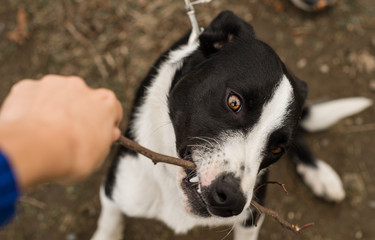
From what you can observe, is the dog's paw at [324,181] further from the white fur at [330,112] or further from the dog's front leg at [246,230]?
the dog's front leg at [246,230]

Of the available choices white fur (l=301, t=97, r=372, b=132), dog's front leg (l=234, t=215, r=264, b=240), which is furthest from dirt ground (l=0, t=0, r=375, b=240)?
dog's front leg (l=234, t=215, r=264, b=240)

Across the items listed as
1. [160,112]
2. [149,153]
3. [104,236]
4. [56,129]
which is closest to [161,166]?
[160,112]

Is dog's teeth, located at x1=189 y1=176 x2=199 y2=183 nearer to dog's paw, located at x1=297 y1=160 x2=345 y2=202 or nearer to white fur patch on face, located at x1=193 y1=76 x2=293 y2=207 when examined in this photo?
white fur patch on face, located at x1=193 y1=76 x2=293 y2=207

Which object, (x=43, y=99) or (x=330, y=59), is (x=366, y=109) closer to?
(x=330, y=59)

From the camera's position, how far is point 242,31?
2246mm

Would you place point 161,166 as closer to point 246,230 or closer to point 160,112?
point 160,112

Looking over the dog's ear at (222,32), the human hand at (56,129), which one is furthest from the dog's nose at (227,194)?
the dog's ear at (222,32)

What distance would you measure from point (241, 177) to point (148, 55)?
93.0 inches

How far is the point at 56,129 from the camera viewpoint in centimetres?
93

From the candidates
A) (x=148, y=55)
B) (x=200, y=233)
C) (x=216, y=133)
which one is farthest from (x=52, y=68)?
(x=216, y=133)

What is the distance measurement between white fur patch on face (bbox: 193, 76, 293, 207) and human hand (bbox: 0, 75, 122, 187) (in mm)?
734

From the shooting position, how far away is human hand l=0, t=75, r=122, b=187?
84 centimetres

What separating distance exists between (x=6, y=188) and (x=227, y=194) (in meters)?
1.11

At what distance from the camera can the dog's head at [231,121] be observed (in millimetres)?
1782
